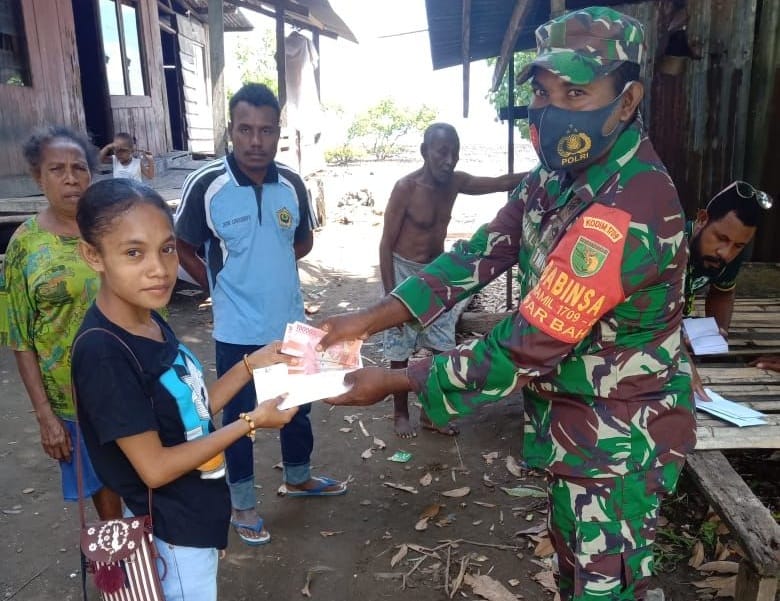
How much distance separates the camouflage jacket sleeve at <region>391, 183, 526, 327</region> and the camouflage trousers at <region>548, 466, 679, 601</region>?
2.73 ft

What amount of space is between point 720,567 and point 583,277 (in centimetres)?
254

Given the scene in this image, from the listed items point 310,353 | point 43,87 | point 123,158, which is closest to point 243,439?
point 310,353

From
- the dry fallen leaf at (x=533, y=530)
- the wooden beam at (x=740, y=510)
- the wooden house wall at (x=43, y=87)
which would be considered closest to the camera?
the wooden beam at (x=740, y=510)

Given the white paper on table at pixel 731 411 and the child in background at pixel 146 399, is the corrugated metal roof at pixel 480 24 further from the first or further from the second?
the child in background at pixel 146 399

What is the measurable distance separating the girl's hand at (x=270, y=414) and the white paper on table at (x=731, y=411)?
2497 millimetres

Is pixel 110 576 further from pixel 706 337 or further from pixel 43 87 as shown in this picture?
pixel 43 87

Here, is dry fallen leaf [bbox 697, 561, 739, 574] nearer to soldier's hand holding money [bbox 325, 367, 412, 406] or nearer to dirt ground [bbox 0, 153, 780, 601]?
dirt ground [bbox 0, 153, 780, 601]

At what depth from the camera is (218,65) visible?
909 cm

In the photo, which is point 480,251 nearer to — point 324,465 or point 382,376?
point 382,376

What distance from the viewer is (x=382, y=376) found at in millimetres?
2283

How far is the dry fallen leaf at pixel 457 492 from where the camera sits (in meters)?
4.38

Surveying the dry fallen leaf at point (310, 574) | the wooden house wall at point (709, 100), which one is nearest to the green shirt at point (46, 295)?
the dry fallen leaf at point (310, 574)

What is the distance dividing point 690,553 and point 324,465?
2.51 m

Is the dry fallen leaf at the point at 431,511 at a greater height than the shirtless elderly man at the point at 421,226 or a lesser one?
lesser
